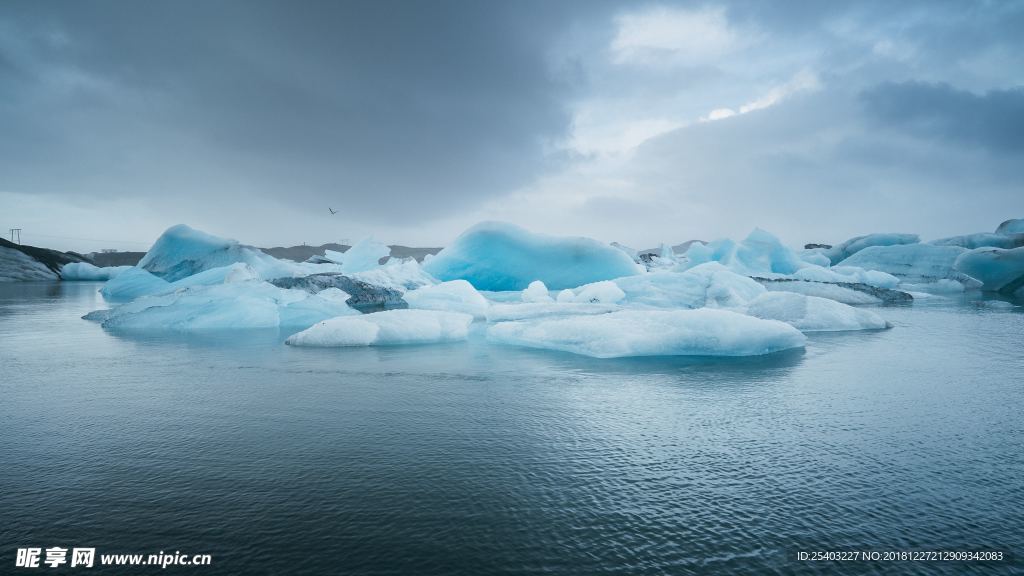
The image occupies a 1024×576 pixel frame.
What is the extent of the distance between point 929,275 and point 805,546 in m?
27.5

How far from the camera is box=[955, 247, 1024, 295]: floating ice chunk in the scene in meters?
20.5

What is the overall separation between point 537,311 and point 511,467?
8.20 meters

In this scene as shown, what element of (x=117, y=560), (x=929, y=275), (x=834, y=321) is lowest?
(x=117, y=560)

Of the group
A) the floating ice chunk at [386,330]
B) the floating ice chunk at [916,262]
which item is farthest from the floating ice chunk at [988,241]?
the floating ice chunk at [386,330]

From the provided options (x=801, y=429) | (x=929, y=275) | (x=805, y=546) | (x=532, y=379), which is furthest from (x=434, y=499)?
(x=929, y=275)

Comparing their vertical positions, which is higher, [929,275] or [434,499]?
[929,275]

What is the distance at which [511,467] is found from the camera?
9.32 ft

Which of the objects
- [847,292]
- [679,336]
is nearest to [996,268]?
[847,292]

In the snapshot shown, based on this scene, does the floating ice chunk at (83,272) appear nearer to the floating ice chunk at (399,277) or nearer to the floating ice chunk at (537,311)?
the floating ice chunk at (399,277)

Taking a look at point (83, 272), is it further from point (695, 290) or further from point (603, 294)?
point (695, 290)

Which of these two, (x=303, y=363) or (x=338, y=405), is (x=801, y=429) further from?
(x=303, y=363)

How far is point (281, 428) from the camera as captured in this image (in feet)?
11.6

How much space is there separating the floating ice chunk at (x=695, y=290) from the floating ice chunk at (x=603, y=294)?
41 centimetres

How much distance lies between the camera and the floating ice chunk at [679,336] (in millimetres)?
6711
